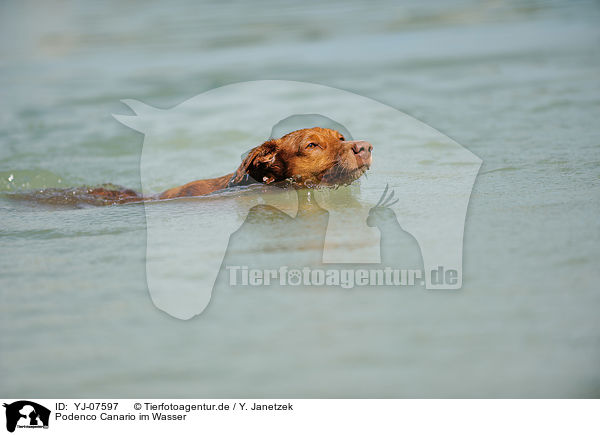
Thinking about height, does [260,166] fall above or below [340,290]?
above

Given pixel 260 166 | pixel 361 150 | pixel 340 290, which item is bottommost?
pixel 340 290

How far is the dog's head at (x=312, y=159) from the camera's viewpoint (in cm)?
641

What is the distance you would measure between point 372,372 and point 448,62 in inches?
389

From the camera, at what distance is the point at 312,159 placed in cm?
654

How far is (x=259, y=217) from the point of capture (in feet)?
19.7

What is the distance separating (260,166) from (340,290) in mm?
2693

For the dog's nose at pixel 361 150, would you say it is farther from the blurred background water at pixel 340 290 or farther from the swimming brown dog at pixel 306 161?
the blurred background water at pixel 340 290
